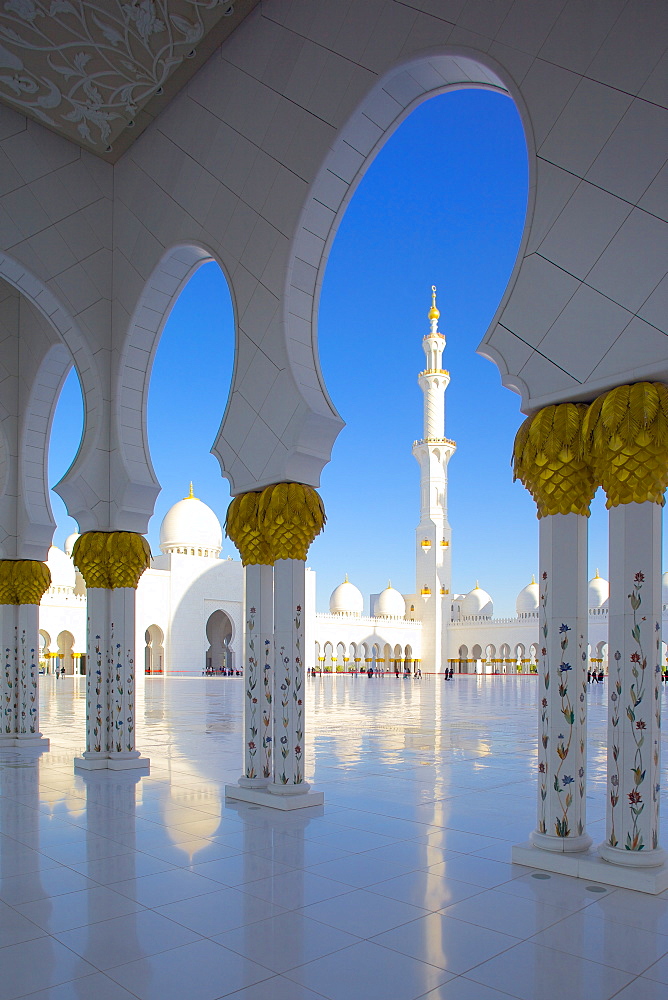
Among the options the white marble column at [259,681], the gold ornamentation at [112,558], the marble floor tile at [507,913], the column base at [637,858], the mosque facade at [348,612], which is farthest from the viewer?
the mosque facade at [348,612]

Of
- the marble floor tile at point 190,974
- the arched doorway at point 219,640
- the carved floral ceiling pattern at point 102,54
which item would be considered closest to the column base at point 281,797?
the marble floor tile at point 190,974

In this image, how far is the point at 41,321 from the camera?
723cm

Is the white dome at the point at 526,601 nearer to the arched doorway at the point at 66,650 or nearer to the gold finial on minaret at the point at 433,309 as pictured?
the gold finial on minaret at the point at 433,309

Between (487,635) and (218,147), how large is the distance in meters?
34.0

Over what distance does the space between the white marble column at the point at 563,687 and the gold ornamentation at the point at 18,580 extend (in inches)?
211

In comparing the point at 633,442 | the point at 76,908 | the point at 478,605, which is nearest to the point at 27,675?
the point at 76,908

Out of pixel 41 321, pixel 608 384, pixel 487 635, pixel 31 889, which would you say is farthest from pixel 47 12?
pixel 487 635

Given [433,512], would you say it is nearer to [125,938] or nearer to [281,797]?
[281,797]

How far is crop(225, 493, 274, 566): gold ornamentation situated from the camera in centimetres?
488

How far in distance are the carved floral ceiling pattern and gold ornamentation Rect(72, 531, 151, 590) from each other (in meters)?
2.94

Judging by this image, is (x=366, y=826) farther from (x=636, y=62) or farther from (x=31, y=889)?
(x=636, y=62)

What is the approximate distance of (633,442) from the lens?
3.10m

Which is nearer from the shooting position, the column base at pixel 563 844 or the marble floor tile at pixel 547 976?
the marble floor tile at pixel 547 976

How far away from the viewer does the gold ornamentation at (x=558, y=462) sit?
337cm
